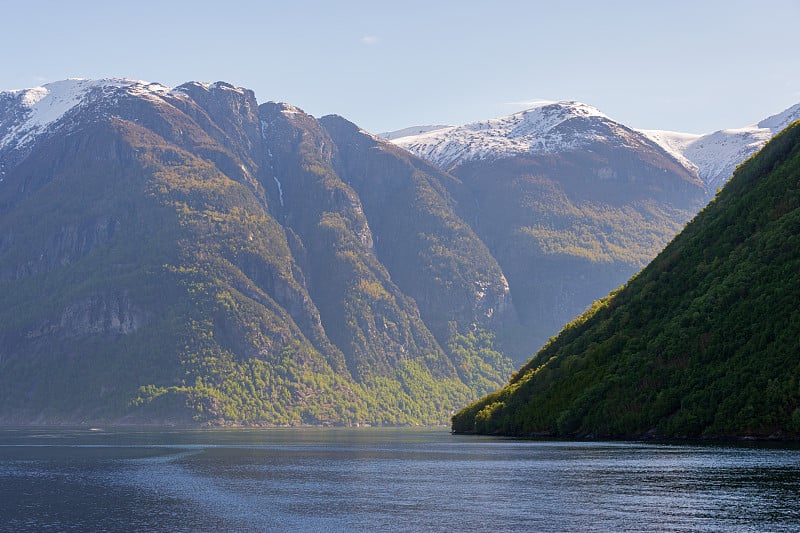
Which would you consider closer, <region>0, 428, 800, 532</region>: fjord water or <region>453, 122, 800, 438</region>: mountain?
<region>0, 428, 800, 532</region>: fjord water

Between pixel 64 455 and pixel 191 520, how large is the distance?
103972 mm

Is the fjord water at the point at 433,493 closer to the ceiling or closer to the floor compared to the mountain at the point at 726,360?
closer to the floor

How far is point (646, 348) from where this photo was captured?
195375 mm

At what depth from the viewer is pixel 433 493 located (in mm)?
110750

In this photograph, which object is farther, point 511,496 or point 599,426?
point 599,426

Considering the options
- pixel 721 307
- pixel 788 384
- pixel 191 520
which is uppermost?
pixel 721 307

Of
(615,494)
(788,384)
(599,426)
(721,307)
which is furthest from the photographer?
(599,426)

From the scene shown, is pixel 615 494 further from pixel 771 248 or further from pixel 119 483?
pixel 771 248

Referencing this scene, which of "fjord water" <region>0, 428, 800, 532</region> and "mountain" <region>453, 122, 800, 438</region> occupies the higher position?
"mountain" <region>453, 122, 800, 438</region>

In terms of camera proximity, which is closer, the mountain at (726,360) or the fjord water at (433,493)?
the fjord water at (433,493)

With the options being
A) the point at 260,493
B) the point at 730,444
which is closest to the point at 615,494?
the point at 260,493

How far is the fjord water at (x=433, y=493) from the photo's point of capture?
88.9 m

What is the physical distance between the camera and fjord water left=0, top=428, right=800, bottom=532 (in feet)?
292

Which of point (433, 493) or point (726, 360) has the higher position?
point (726, 360)
